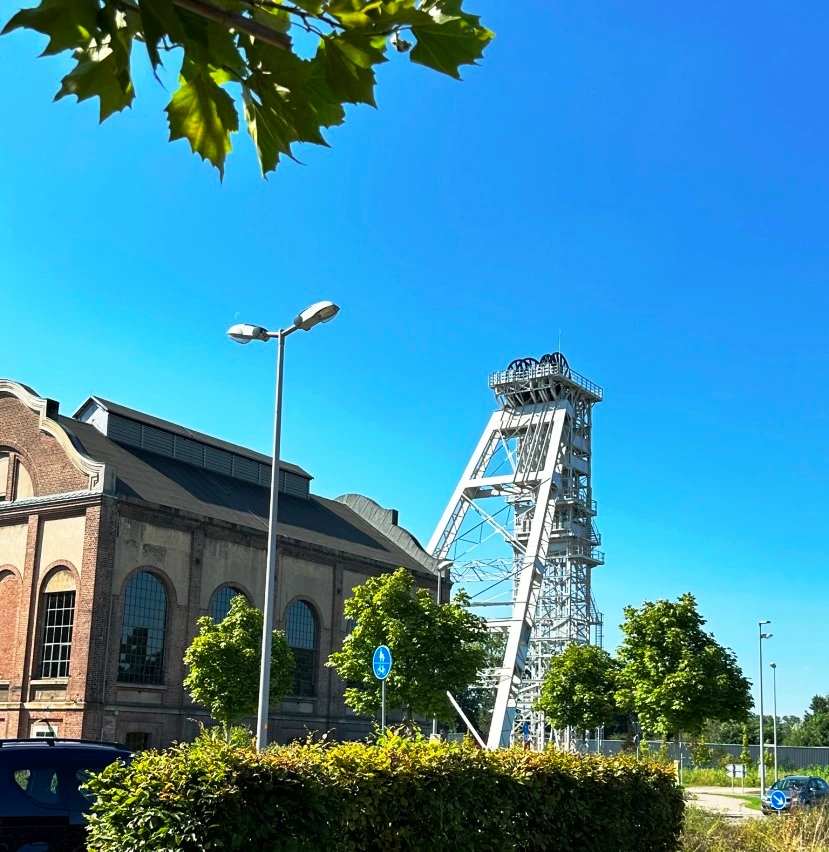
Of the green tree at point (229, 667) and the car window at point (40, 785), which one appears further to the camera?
the green tree at point (229, 667)

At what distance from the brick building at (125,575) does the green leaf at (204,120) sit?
35.3m

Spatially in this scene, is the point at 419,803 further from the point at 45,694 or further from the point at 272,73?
the point at 45,694

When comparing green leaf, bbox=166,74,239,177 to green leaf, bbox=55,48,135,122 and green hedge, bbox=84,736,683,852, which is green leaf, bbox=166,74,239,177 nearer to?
green leaf, bbox=55,48,135,122

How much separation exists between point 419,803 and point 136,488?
3079cm

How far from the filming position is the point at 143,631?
124 ft

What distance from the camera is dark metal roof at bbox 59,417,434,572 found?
39.8 meters

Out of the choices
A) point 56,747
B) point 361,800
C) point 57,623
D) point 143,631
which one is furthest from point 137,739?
point 361,800

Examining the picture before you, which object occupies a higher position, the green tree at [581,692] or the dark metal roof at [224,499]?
the dark metal roof at [224,499]

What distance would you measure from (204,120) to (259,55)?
208 mm

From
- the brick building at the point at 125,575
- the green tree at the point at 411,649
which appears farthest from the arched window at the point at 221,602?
the green tree at the point at 411,649

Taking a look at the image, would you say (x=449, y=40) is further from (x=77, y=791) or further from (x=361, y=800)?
(x=77, y=791)

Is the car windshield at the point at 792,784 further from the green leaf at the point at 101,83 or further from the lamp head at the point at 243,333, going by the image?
the green leaf at the point at 101,83

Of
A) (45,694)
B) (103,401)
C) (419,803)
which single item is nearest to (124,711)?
(45,694)

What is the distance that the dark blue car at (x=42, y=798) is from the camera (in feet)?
34.7
